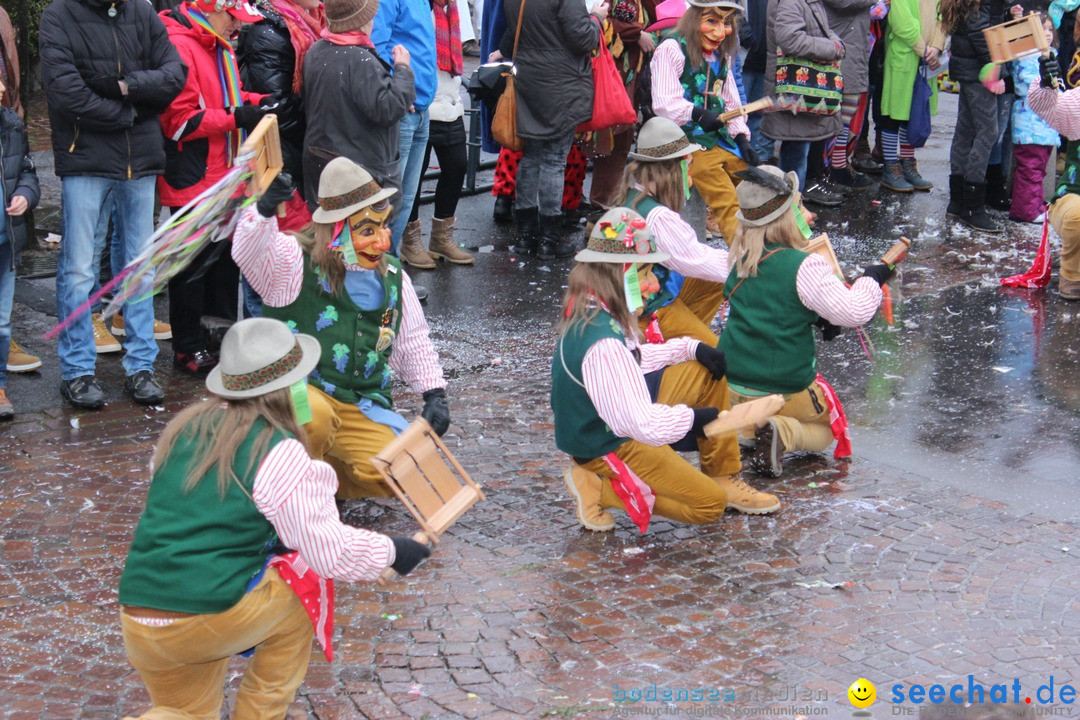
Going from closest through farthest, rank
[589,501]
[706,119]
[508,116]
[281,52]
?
1. [589,501]
2. [281,52]
3. [706,119]
4. [508,116]

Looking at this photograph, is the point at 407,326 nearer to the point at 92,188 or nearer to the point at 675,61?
the point at 92,188

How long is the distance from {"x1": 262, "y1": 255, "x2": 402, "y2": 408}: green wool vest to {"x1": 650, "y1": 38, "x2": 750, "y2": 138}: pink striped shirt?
3.20m

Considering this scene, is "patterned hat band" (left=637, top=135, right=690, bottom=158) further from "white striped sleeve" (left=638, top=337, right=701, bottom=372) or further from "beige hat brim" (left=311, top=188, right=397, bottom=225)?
"beige hat brim" (left=311, top=188, right=397, bottom=225)

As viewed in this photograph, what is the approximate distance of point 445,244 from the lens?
10.1 m

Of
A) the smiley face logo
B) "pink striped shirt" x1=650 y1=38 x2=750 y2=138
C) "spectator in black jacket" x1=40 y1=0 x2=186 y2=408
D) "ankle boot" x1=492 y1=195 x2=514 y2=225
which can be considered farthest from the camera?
"ankle boot" x1=492 y1=195 x2=514 y2=225

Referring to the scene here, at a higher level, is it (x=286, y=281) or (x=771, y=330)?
(x=286, y=281)

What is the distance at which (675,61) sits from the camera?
8.64 meters

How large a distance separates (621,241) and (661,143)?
5.07 feet

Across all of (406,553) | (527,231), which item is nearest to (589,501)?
(406,553)

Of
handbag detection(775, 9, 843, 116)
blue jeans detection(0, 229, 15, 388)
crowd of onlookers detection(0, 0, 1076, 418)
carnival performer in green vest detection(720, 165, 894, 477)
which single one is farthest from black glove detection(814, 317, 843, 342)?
blue jeans detection(0, 229, 15, 388)

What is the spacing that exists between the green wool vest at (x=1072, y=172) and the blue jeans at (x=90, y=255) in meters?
6.29

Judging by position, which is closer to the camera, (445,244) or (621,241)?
(621,241)

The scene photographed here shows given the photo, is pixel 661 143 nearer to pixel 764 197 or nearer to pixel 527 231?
pixel 764 197

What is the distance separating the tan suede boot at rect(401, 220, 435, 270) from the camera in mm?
9969
